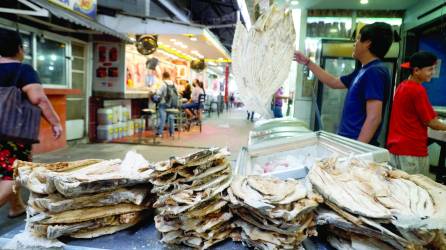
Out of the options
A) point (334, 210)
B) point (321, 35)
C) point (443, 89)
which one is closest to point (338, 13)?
point (321, 35)

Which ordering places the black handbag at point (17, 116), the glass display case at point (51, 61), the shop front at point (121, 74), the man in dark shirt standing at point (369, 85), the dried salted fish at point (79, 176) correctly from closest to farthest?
the dried salted fish at point (79, 176) < the man in dark shirt standing at point (369, 85) < the black handbag at point (17, 116) < the glass display case at point (51, 61) < the shop front at point (121, 74)

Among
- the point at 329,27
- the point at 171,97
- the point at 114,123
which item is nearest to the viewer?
the point at 329,27

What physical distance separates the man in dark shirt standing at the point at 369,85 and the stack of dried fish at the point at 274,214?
1026 millimetres

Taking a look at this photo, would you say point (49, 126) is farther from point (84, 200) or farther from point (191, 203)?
point (191, 203)

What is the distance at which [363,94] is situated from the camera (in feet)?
6.38

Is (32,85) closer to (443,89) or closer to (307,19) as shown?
(307,19)

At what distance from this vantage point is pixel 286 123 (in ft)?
9.68

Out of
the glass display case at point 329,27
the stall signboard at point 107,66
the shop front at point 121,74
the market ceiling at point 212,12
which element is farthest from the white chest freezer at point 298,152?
the market ceiling at point 212,12

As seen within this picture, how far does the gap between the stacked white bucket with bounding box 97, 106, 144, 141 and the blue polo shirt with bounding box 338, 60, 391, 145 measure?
716cm

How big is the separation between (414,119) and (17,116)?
3.41 m

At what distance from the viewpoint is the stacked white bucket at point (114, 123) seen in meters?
7.96

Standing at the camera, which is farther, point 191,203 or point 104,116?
point 104,116

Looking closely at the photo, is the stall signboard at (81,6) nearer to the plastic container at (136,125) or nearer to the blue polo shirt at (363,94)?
the plastic container at (136,125)

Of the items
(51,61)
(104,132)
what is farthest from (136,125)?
(51,61)
